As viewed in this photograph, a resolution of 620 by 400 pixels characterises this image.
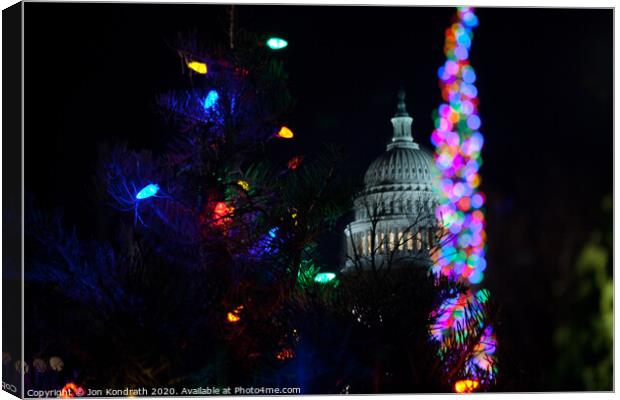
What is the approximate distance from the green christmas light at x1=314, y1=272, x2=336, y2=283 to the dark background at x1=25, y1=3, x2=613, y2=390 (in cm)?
44

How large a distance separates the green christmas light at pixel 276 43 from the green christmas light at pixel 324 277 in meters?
1.58

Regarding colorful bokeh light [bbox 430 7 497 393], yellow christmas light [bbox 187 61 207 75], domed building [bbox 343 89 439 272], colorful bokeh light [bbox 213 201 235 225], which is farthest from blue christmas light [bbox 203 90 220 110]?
colorful bokeh light [bbox 430 7 497 393]

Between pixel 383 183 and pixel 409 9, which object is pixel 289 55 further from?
pixel 383 183

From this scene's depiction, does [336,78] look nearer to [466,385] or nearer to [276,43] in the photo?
[276,43]

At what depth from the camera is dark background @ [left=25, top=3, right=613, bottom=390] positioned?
5617mm

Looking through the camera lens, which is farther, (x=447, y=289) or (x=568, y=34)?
(x=568, y=34)

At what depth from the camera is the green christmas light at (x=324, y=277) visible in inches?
193

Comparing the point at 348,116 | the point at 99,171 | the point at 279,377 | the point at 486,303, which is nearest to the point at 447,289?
the point at 486,303

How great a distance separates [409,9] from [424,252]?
2060 mm

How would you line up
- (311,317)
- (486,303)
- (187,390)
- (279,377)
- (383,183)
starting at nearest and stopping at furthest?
(486,303) < (311,317) < (279,377) < (187,390) < (383,183)

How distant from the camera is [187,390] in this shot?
498 centimetres

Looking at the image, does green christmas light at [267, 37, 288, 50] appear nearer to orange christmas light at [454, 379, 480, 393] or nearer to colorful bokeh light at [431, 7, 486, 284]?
colorful bokeh light at [431, 7, 486, 284]

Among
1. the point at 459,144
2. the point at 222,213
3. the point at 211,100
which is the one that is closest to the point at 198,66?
the point at 211,100

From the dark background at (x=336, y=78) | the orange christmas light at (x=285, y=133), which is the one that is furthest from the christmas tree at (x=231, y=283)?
the dark background at (x=336, y=78)
